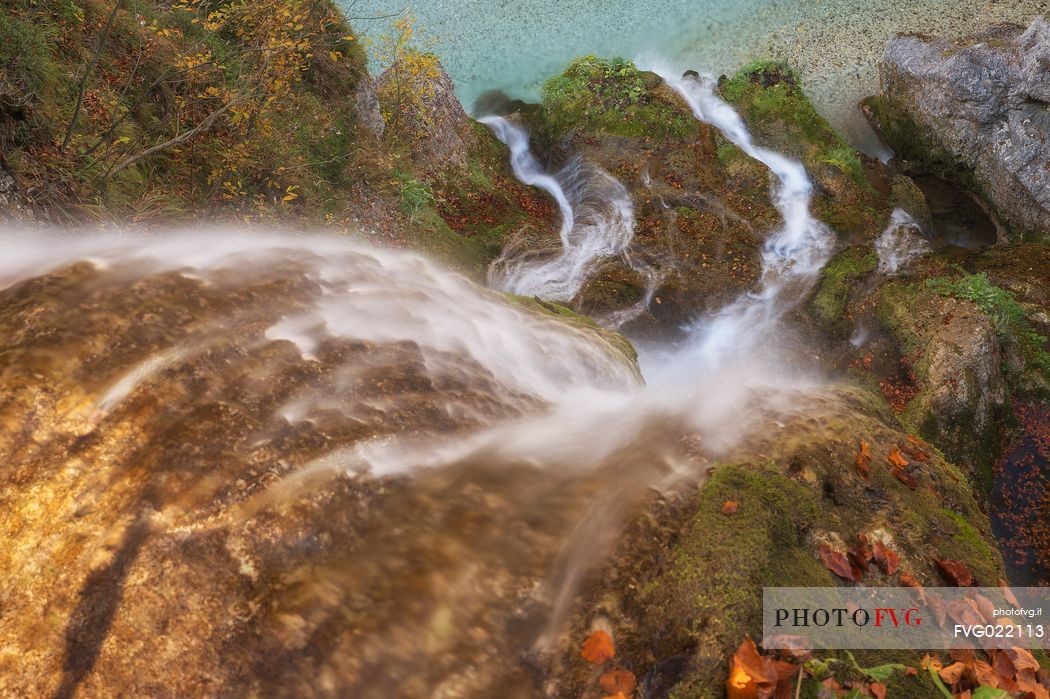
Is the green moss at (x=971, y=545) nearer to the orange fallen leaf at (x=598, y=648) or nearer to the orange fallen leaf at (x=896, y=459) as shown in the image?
the orange fallen leaf at (x=896, y=459)

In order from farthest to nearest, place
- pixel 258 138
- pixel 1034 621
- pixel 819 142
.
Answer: pixel 819 142 → pixel 258 138 → pixel 1034 621

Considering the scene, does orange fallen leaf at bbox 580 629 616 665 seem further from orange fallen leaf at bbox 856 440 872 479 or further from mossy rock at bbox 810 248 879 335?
mossy rock at bbox 810 248 879 335

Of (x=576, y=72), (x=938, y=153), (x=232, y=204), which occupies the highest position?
(x=938, y=153)

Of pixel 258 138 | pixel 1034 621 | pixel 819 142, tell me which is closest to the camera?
pixel 1034 621

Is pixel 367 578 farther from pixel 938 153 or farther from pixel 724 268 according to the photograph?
pixel 938 153

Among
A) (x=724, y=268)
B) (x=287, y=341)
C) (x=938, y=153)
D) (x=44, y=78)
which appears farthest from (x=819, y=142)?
(x=44, y=78)

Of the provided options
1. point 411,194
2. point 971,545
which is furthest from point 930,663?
point 411,194

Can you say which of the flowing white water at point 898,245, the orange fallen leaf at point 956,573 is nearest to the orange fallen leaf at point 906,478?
the orange fallen leaf at point 956,573

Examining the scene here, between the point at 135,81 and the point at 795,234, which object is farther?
the point at 795,234
